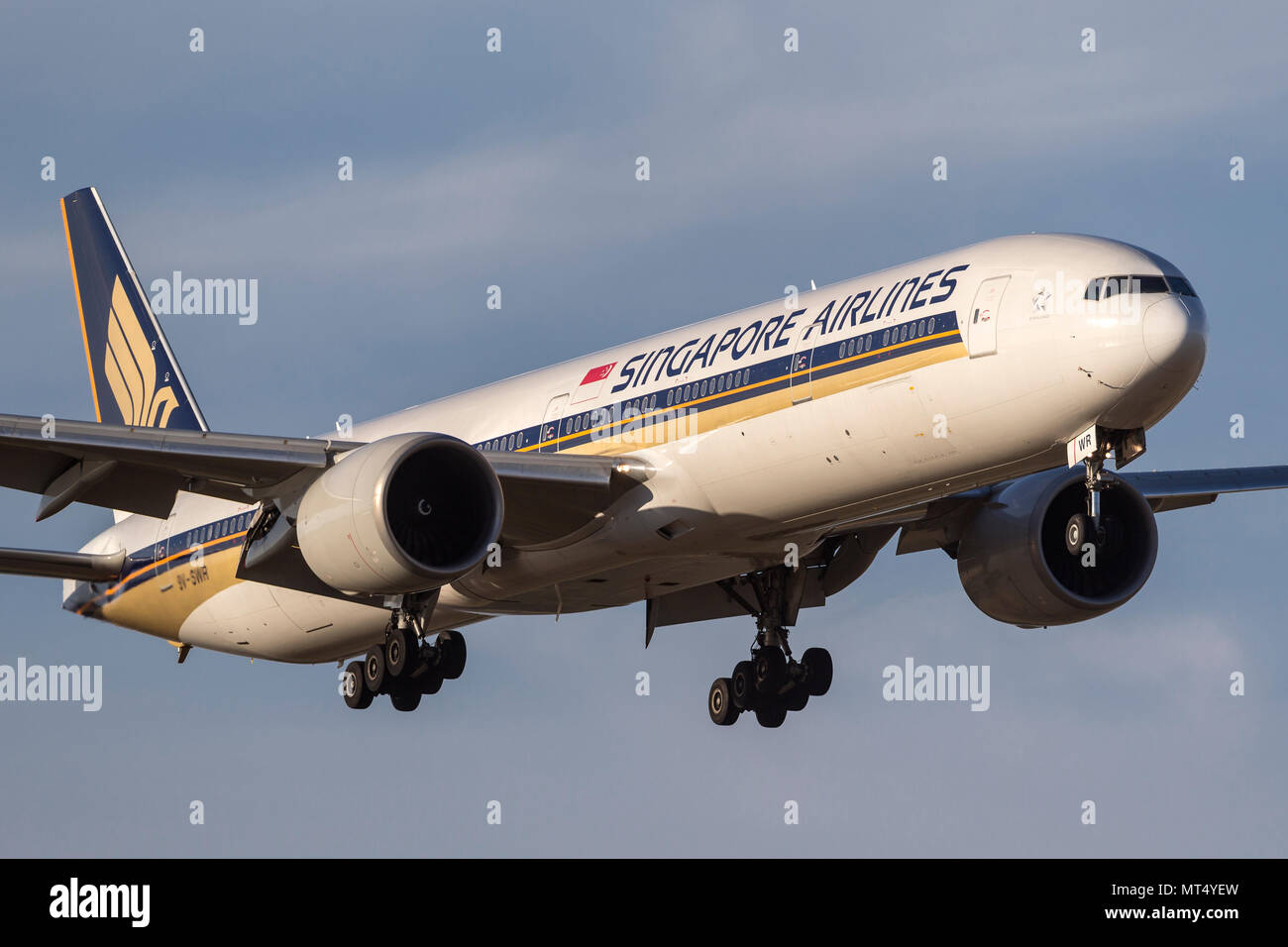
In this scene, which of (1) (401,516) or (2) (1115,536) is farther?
(2) (1115,536)

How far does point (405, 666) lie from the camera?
34531 millimetres

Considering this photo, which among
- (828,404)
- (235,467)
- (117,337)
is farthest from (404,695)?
(117,337)

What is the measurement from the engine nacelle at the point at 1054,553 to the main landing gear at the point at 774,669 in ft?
11.5

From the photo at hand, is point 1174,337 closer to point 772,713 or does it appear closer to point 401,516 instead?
point 401,516

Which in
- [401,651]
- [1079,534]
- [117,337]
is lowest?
[401,651]

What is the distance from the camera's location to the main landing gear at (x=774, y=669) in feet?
122

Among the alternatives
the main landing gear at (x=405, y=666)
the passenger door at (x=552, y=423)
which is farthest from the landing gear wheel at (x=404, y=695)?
the passenger door at (x=552, y=423)

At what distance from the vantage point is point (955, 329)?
28.1 m

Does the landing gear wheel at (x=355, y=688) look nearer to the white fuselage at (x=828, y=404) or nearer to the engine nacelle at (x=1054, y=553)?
the white fuselage at (x=828, y=404)

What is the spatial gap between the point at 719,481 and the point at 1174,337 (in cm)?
748

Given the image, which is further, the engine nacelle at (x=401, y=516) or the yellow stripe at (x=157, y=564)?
the yellow stripe at (x=157, y=564)

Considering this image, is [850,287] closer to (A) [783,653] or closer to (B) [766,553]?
(B) [766,553]

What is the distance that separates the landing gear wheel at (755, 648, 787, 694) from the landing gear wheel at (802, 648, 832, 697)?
493 millimetres

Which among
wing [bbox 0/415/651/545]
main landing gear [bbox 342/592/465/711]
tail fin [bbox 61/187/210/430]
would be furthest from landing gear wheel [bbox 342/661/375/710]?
wing [bbox 0/415/651/545]
